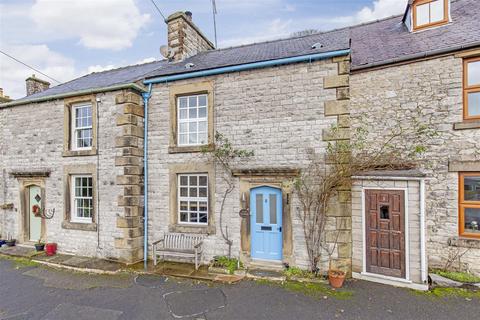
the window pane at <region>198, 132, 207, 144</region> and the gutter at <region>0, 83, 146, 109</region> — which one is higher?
the gutter at <region>0, 83, 146, 109</region>

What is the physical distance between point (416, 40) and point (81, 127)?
439 inches

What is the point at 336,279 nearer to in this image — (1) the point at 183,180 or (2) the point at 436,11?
(1) the point at 183,180

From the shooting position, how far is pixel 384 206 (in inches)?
235

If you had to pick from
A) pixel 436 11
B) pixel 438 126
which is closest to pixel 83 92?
pixel 438 126

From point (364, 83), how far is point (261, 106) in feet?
10.2

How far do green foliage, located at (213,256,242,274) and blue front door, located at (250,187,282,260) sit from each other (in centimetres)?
54

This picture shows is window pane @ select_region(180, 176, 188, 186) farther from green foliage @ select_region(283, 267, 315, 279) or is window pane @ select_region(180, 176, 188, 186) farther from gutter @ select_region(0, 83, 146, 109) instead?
green foliage @ select_region(283, 267, 315, 279)

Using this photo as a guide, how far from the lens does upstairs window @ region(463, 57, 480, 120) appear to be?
19.9 feet

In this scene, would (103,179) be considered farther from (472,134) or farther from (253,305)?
(472,134)

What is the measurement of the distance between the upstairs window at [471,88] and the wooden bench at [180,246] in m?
7.73

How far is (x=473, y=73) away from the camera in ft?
20.1

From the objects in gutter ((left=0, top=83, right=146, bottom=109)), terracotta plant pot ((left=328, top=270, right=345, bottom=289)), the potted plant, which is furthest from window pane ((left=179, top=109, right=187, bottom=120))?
the potted plant

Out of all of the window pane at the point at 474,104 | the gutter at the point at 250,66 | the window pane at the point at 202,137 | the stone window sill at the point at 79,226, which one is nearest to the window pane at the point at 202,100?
the gutter at the point at 250,66

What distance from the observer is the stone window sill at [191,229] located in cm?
726
